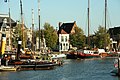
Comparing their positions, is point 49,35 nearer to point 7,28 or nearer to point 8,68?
point 7,28

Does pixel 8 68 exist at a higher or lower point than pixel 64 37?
lower

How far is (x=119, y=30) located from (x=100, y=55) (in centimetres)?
6673

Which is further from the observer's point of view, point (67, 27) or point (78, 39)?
point (67, 27)

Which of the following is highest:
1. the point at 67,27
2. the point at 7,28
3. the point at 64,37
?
the point at 67,27

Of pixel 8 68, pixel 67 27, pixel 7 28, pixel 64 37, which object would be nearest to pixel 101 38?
pixel 64 37

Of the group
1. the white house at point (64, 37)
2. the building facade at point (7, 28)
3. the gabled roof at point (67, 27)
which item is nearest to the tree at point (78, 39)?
the white house at point (64, 37)

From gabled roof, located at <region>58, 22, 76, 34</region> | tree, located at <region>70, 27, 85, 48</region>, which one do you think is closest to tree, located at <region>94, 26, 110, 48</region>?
tree, located at <region>70, 27, 85, 48</region>

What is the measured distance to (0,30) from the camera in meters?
119

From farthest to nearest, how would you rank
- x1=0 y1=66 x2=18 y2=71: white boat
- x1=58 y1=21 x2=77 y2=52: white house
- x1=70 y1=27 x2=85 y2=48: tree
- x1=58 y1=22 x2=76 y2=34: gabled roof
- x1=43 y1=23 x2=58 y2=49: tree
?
x1=58 y1=22 x2=76 y2=34: gabled roof
x1=58 y1=21 x2=77 y2=52: white house
x1=70 y1=27 x2=85 y2=48: tree
x1=43 y1=23 x2=58 y2=49: tree
x1=0 y1=66 x2=18 y2=71: white boat

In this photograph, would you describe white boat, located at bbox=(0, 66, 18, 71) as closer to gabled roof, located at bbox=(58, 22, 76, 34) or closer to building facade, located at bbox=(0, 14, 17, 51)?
building facade, located at bbox=(0, 14, 17, 51)

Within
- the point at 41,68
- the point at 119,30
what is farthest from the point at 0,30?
the point at 119,30

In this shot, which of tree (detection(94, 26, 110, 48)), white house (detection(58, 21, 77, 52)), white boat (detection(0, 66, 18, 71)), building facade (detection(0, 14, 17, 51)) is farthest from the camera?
white house (detection(58, 21, 77, 52))

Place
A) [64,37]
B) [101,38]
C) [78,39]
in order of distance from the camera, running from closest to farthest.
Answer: [78,39] < [101,38] < [64,37]

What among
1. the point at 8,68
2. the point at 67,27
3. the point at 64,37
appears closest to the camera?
the point at 8,68
